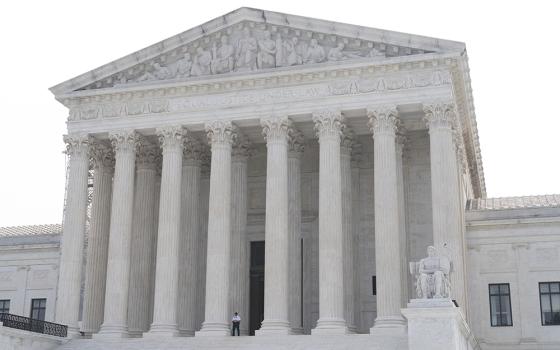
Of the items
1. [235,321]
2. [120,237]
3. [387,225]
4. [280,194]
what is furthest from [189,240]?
[387,225]

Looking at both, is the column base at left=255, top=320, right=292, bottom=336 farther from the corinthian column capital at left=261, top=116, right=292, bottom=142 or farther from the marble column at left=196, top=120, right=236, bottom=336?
the corinthian column capital at left=261, top=116, right=292, bottom=142

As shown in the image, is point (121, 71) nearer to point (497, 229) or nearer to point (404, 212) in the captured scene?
point (404, 212)

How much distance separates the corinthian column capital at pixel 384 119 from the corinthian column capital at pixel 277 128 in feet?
15.2

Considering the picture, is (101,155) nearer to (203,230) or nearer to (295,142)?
(203,230)

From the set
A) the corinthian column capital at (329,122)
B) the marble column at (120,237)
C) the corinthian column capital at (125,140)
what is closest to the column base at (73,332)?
the marble column at (120,237)

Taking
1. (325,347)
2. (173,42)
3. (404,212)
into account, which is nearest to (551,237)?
(404,212)

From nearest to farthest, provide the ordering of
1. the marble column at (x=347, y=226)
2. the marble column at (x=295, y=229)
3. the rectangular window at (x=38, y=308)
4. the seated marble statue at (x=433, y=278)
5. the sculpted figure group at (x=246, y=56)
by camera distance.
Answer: the seated marble statue at (x=433, y=278) < the sculpted figure group at (x=246, y=56) < the marble column at (x=347, y=226) < the marble column at (x=295, y=229) < the rectangular window at (x=38, y=308)

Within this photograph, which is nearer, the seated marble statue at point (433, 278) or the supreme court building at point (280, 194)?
the seated marble statue at point (433, 278)

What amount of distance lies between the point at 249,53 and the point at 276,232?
33.2 ft

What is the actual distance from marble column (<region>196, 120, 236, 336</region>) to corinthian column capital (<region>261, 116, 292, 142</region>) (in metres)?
2.22

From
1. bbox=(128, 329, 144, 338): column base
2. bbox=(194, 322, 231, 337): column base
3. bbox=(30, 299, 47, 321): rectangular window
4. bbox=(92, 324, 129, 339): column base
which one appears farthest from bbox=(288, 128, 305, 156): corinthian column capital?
bbox=(30, 299, 47, 321): rectangular window

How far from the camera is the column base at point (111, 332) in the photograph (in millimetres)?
40562

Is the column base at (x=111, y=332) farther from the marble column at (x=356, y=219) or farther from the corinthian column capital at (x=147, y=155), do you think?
the marble column at (x=356, y=219)

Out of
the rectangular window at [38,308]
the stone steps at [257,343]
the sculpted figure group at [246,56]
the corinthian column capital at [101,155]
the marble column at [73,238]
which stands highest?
the sculpted figure group at [246,56]
